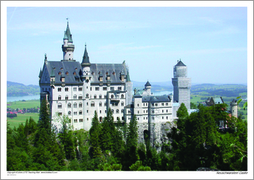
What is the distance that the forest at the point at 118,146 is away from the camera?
50219mm

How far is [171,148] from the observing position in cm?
6500

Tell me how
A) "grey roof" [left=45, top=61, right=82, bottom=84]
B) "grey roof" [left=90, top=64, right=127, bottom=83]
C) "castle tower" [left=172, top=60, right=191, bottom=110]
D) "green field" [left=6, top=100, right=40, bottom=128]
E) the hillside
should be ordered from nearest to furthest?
"grey roof" [left=45, top=61, right=82, bottom=84], "grey roof" [left=90, top=64, right=127, bottom=83], "green field" [left=6, top=100, right=40, bottom=128], "castle tower" [left=172, top=60, right=191, bottom=110], the hillside

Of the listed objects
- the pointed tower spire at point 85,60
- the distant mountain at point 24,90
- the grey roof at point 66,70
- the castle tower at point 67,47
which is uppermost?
the castle tower at point 67,47

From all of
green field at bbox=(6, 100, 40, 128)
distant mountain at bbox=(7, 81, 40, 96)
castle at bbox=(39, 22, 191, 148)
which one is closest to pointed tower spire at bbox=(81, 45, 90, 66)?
castle at bbox=(39, 22, 191, 148)

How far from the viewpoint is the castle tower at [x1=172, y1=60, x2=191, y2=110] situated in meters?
71.8

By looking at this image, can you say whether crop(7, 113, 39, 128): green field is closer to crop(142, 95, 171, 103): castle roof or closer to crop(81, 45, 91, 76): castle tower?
crop(81, 45, 91, 76): castle tower

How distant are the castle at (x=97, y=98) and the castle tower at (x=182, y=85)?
8.85 ft

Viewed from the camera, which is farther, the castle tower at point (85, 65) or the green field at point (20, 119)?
the green field at point (20, 119)

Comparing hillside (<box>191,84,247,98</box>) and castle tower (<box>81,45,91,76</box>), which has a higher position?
castle tower (<box>81,45,91,76</box>)

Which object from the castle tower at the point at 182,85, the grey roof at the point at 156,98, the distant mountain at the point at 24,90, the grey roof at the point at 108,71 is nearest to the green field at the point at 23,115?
the distant mountain at the point at 24,90

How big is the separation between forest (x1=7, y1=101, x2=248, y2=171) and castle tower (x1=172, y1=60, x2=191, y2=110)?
5.33m

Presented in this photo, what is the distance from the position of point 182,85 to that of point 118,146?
69.3ft

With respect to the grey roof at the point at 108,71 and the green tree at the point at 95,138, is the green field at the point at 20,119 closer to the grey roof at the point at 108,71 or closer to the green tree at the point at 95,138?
the green tree at the point at 95,138

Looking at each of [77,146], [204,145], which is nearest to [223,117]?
[204,145]
